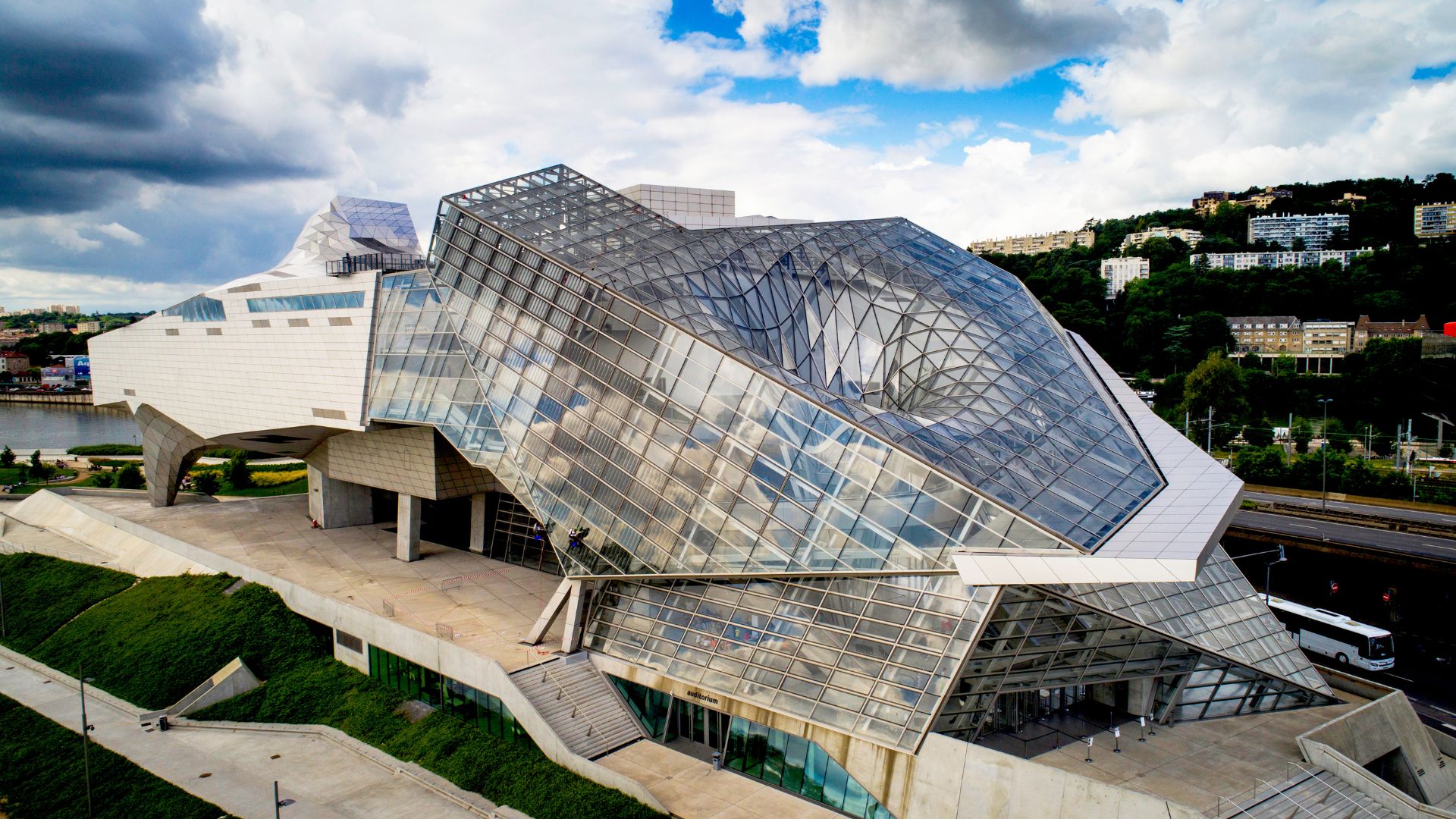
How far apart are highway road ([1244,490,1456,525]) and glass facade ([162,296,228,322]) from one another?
200 feet

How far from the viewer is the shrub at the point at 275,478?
3145 inches

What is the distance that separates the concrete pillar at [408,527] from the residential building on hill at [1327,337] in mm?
112970

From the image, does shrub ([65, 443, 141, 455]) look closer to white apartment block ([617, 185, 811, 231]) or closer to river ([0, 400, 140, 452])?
river ([0, 400, 140, 452])

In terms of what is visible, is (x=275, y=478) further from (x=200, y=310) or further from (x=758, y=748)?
(x=758, y=748)

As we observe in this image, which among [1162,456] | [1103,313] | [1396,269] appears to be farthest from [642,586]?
[1396,269]

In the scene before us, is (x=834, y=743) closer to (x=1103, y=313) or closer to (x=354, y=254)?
(x=354, y=254)

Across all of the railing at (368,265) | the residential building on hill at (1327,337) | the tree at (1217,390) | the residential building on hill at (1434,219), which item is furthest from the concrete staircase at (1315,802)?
the residential building on hill at (1434,219)

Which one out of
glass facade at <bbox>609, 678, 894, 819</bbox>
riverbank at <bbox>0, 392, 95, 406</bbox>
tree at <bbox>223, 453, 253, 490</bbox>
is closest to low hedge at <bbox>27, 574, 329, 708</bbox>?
glass facade at <bbox>609, 678, 894, 819</bbox>

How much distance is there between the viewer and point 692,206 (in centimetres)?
4847

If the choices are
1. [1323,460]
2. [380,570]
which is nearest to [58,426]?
[380,570]

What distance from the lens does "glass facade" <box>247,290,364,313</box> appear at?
1618 inches

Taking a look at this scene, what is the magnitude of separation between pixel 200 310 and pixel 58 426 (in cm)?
12210

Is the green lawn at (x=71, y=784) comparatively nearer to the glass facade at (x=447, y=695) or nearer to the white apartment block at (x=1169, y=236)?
the glass facade at (x=447, y=695)

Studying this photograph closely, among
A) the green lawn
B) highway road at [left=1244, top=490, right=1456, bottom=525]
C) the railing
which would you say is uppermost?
the railing
